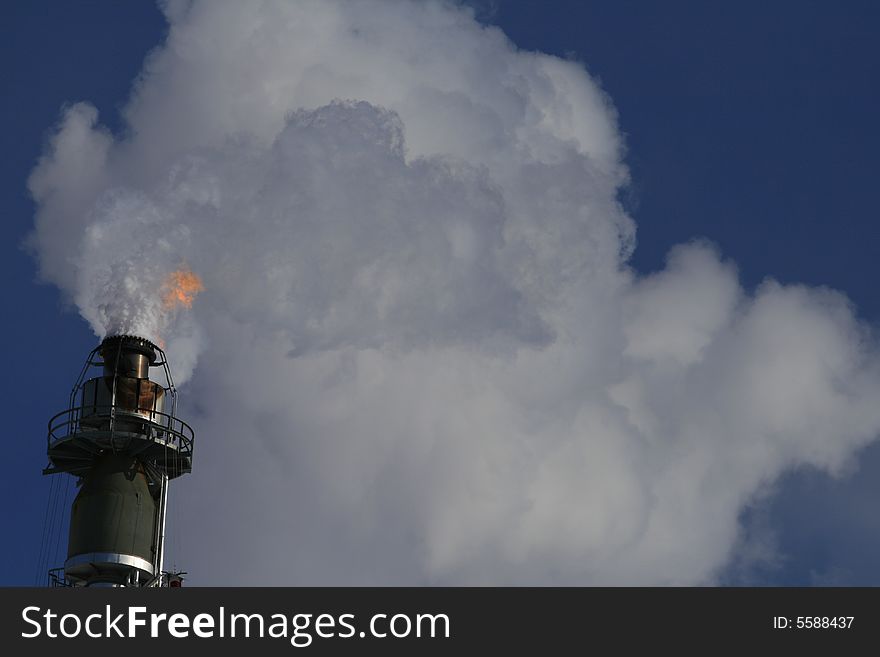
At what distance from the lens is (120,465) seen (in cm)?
8625

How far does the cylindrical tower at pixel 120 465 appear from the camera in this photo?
3280 inches

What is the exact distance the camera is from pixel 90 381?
87250 mm

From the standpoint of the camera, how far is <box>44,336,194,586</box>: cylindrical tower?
83.3 m
